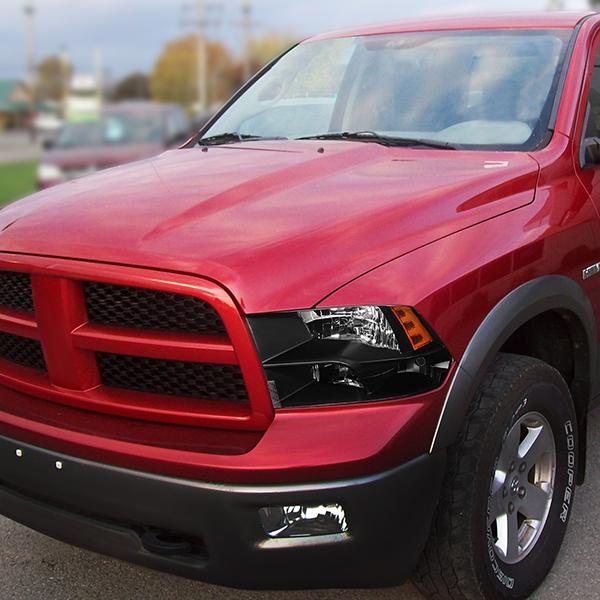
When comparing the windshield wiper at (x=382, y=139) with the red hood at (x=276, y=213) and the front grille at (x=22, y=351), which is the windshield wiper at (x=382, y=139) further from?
the front grille at (x=22, y=351)

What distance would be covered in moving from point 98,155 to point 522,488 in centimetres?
1029

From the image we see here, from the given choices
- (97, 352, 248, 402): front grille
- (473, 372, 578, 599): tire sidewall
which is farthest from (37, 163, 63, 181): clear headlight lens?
(473, 372, 578, 599): tire sidewall

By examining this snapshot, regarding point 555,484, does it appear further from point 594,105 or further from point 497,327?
point 594,105

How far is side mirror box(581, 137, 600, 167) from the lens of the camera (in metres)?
3.13

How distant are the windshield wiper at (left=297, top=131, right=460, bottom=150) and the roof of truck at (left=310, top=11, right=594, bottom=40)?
706mm

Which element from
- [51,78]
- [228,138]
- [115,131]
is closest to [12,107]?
[51,78]

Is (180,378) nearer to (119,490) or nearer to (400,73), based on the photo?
(119,490)

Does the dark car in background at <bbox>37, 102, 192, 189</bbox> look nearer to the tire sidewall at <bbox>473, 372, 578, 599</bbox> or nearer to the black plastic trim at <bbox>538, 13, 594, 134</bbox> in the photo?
the black plastic trim at <bbox>538, 13, 594, 134</bbox>

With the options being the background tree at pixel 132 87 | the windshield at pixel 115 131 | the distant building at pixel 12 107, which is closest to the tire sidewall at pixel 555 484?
the windshield at pixel 115 131

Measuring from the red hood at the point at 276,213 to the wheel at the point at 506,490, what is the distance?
1.75 ft

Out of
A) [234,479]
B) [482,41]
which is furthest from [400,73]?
[234,479]

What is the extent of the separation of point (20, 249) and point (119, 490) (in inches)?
30.9

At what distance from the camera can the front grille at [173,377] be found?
Answer: 2.30m

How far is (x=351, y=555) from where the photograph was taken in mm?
2234
